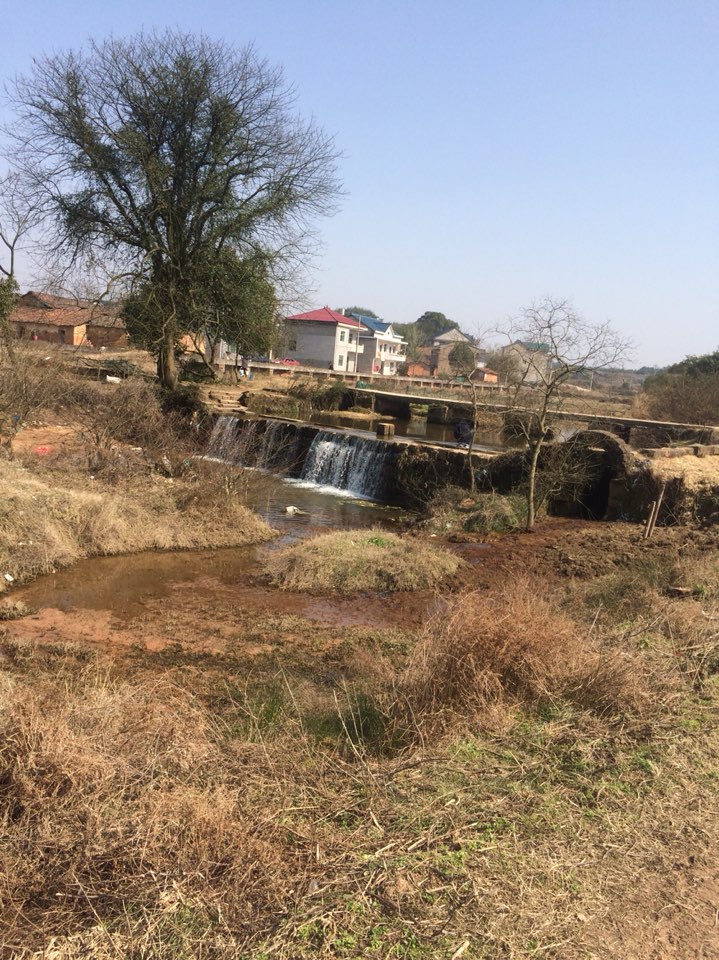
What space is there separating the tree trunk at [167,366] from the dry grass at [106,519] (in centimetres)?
1265

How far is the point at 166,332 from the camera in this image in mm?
25594

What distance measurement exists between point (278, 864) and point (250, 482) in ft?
40.1

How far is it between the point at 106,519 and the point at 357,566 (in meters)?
4.15

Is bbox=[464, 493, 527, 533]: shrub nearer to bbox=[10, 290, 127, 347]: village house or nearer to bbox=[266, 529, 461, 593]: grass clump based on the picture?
bbox=[266, 529, 461, 593]: grass clump

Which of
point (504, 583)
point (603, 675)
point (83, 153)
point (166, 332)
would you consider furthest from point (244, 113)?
point (603, 675)

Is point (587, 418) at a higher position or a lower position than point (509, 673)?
higher

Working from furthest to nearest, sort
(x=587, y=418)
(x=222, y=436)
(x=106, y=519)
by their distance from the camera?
(x=587, y=418), (x=222, y=436), (x=106, y=519)

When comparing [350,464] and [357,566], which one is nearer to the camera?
[357,566]

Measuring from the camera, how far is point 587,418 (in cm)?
2661

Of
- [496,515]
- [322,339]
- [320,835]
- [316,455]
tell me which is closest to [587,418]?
[316,455]

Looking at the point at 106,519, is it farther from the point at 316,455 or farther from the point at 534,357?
the point at 316,455

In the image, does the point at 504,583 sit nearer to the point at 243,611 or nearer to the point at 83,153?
the point at 243,611

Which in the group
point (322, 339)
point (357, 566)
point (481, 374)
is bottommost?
point (357, 566)

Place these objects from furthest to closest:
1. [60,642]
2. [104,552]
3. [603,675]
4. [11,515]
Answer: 1. [104,552]
2. [11,515]
3. [60,642]
4. [603,675]
